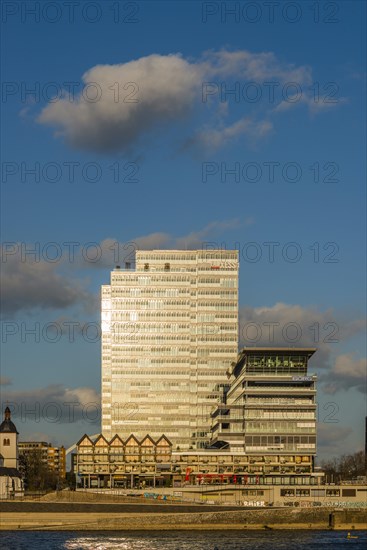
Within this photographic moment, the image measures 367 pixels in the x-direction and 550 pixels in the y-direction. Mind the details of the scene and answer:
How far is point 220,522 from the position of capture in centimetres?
18262

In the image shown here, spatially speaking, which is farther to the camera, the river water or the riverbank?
the riverbank

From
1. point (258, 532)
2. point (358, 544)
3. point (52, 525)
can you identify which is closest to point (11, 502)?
point (52, 525)

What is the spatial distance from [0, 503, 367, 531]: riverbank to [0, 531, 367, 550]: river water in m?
4.66

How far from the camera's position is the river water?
5605 inches

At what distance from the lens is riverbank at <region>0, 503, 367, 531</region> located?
594 feet

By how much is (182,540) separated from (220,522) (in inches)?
1042

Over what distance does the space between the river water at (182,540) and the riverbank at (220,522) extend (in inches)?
183

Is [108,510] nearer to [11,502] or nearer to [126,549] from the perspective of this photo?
[11,502]

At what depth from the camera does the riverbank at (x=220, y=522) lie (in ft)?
594

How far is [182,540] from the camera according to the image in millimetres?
157250

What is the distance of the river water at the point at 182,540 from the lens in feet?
467

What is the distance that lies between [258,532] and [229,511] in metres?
13.4

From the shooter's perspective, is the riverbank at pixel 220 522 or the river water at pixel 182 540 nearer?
the river water at pixel 182 540

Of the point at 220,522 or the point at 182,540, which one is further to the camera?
the point at 220,522
